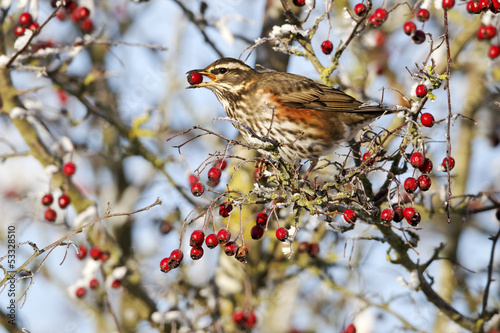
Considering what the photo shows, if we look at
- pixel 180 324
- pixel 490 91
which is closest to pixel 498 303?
pixel 490 91

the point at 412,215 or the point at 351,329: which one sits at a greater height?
the point at 412,215

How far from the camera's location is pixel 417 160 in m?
3.31

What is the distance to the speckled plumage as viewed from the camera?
482 cm

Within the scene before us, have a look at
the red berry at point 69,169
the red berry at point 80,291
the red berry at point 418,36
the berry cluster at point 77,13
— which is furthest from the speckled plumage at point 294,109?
the red berry at point 80,291

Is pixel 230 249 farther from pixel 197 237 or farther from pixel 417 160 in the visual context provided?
pixel 417 160

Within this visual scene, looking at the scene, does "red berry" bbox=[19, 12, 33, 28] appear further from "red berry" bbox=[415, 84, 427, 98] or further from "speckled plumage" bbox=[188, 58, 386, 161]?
"red berry" bbox=[415, 84, 427, 98]

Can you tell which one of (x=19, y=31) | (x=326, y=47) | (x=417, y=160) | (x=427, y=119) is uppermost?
(x=326, y=47)

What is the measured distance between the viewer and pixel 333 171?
5832 millimetres

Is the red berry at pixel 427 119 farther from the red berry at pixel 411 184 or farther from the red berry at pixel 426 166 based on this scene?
the red berry at pixel 411 184

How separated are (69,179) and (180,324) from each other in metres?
1.73

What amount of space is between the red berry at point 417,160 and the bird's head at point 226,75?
219 centimetres

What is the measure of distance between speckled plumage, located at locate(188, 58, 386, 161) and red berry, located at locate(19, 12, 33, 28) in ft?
5.09

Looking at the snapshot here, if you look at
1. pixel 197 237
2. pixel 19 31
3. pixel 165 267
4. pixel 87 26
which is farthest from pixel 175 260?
pixel 87 26

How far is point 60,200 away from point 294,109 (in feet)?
7.52
